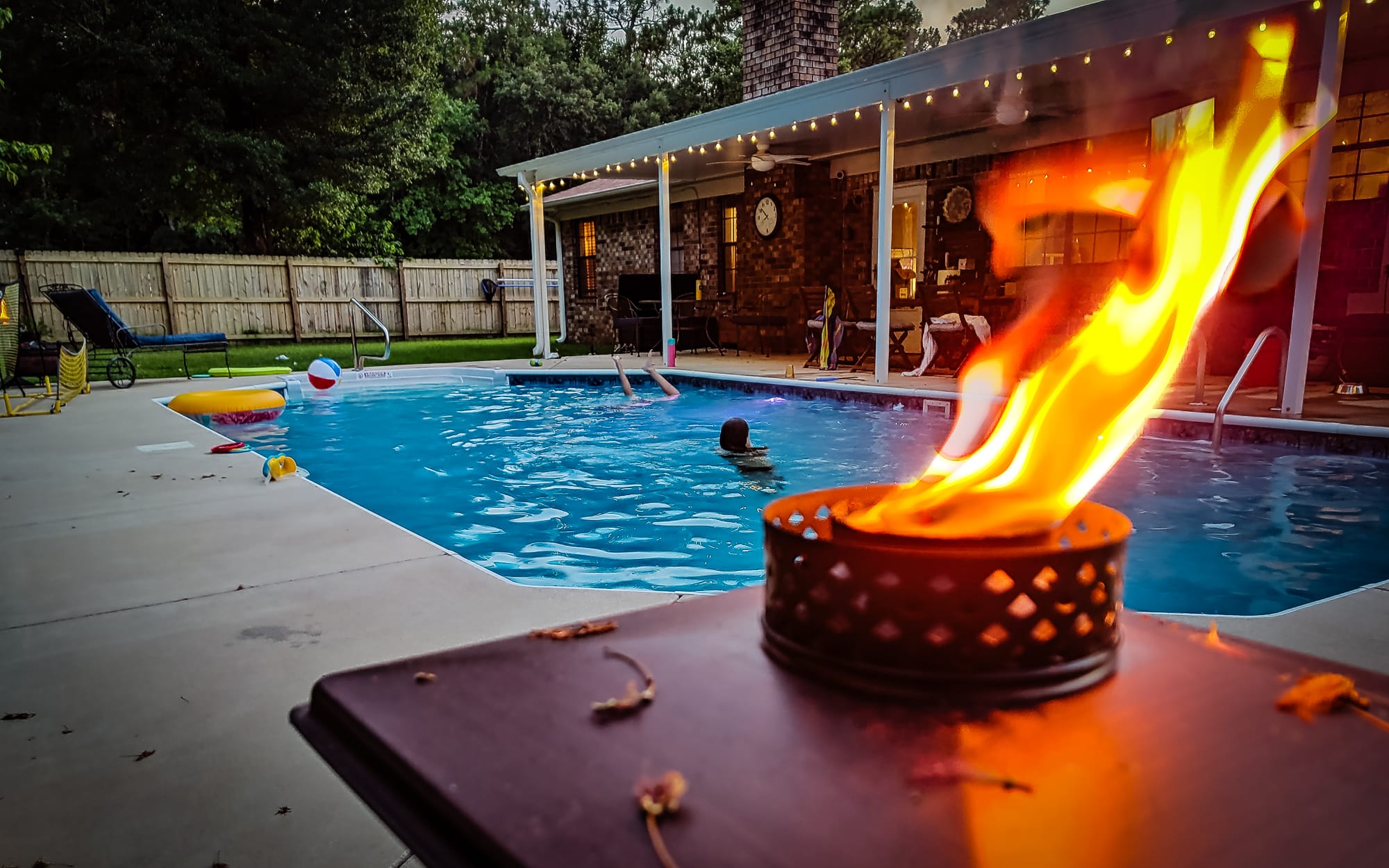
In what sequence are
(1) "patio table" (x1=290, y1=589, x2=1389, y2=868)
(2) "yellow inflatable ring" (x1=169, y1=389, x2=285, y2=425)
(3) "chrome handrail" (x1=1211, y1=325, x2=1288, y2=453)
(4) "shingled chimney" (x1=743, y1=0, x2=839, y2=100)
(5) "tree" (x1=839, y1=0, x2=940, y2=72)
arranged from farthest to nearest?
(5) "tree" (x1=839, y1=0, x2=940, y2=72)
(4) "shingled chimney" (x1=743, y1=0, x2=839, y2=100)
(2) "yellow inflatable ring" (x1=169, y1=389, x2=285, y2=425)
(3) "chrome handrail" (x1=1211, y1=325, x2=1288, y2=453)
(1) "patio table" (x1=290, y1=589, x2=1389, y2=868)

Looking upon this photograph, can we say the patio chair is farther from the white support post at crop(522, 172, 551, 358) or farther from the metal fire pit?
the metal fire pit

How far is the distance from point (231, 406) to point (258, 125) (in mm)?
13910

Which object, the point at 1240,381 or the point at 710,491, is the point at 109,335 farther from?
the point at 1240,381

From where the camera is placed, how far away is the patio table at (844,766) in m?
0.60

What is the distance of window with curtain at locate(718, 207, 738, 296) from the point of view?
1529 cm

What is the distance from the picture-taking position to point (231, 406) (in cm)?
832

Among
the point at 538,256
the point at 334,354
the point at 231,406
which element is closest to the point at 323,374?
the point at 231,406

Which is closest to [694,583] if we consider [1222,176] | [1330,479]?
[1222,176]

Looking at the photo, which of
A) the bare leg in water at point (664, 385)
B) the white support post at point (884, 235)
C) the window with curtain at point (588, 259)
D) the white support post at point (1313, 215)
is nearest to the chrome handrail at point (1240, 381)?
the white support post at point (1313, 215)

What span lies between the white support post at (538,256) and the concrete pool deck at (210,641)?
33.6ft

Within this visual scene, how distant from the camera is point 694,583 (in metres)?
3.95

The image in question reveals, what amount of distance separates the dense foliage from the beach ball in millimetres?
4344

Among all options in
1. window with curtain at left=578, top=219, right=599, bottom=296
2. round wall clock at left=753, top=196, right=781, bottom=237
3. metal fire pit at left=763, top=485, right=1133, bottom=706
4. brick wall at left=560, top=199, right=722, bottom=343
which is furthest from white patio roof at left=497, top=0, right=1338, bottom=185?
metal fire pit at left=763, top=485, right=1133, bottom=706

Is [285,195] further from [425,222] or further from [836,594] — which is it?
[836,594]
